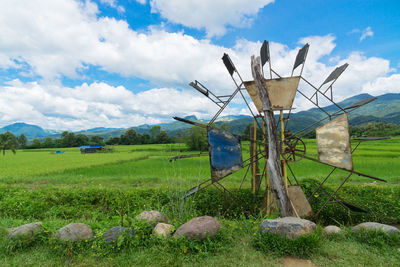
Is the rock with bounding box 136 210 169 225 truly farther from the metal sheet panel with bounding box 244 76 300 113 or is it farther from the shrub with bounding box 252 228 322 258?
the metal sheet panel with bounding box 244 76 300 113

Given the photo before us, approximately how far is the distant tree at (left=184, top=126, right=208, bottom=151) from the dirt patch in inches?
1043

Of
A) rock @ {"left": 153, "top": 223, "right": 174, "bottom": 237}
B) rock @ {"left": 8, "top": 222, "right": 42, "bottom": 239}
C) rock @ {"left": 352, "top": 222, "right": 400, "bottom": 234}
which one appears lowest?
rock @ {"left": 352, "top": 222, "right": 400, "bottom": 234}

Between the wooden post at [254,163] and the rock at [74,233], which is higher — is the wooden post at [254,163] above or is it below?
above

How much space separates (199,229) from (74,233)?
7.93 ft

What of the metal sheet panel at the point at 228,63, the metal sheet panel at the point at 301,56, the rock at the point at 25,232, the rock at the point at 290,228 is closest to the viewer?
the rock at the point at 290,228

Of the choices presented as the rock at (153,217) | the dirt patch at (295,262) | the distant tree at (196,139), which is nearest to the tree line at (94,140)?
the distant tree at (196,139)

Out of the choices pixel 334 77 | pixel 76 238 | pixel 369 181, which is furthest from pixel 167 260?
pixel 369 181

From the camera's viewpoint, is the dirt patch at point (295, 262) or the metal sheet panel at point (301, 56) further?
the metal sheet panel at point (301, 56)

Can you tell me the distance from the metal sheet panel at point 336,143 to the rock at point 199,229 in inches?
125

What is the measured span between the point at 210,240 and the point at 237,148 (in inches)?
96.5

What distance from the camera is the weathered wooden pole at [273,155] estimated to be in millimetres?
4688

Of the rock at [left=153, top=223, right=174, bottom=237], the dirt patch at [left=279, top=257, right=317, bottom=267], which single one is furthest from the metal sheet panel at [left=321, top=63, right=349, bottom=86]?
the rock at [left=153, top=223, right=174, bottom=237]

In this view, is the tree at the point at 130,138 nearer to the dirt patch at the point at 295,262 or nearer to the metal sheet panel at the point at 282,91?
the metal sheet panel at the point at 282,91

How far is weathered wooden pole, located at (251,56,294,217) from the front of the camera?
4.69 m
